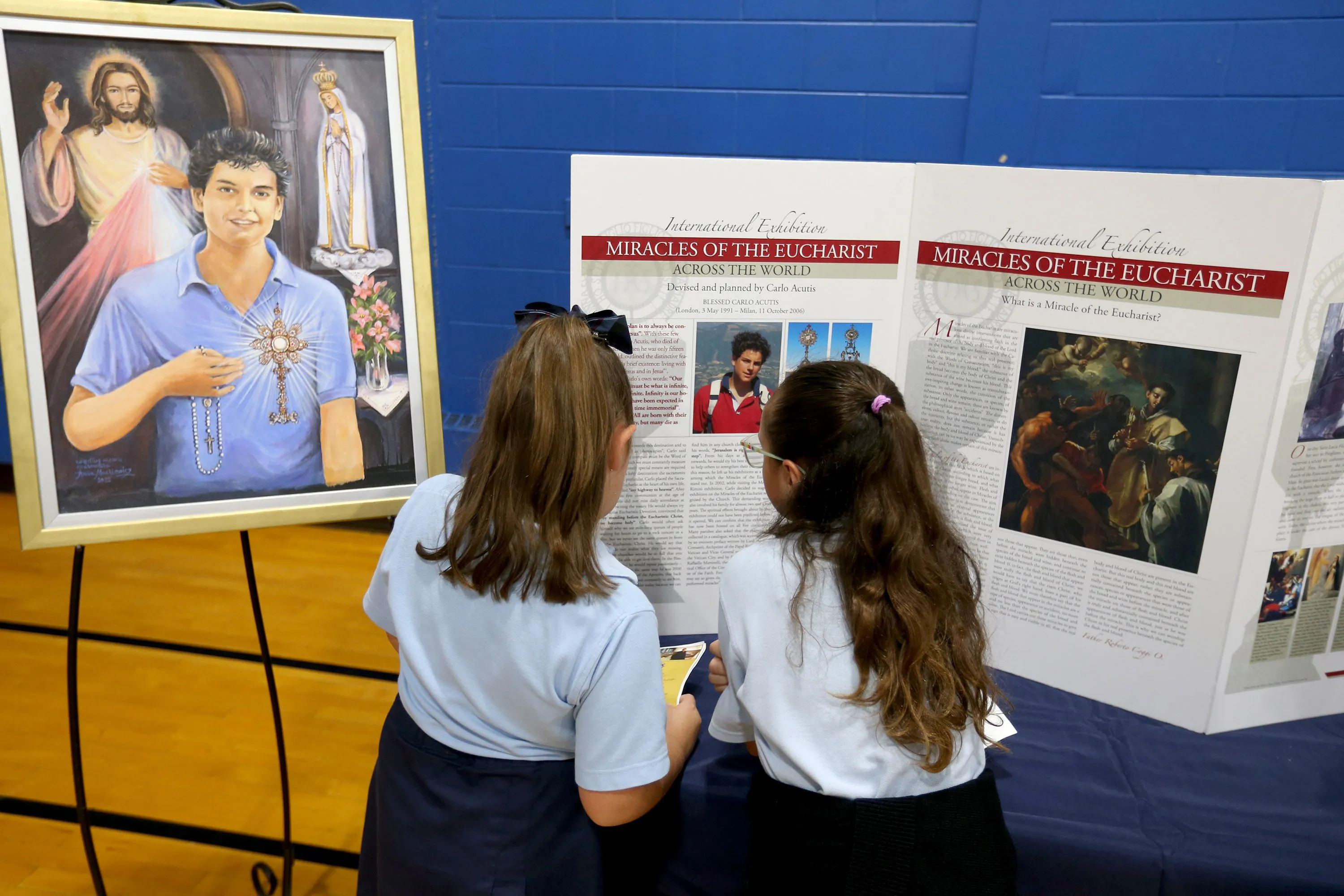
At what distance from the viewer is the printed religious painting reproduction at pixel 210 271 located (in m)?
1.39

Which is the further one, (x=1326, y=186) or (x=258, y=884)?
(x=258, y=884)

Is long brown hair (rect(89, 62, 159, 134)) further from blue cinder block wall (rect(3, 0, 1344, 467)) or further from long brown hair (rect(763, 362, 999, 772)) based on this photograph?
blue cinder block wall (rect(3, 0, 1344, 467))

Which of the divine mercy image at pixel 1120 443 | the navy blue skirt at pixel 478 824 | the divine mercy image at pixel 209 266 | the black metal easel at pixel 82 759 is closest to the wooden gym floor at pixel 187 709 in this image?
the black metal easel at pixel 82 759

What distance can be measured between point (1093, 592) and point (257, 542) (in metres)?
2.94

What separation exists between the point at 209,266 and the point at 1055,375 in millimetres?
1464

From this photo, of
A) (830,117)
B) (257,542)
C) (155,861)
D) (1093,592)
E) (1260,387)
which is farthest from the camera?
(257,542)

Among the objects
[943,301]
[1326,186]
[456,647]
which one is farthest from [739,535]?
[1326,186]

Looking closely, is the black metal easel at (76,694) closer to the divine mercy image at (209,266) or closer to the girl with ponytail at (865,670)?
the divine mercy image at (209,266)

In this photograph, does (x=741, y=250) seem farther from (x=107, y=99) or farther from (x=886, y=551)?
(x=107, y=99)

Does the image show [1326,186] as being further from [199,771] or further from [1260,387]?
[199,771]

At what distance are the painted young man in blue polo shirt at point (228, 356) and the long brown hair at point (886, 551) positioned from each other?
809 millimetres

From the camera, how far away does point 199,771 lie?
7.55ft
